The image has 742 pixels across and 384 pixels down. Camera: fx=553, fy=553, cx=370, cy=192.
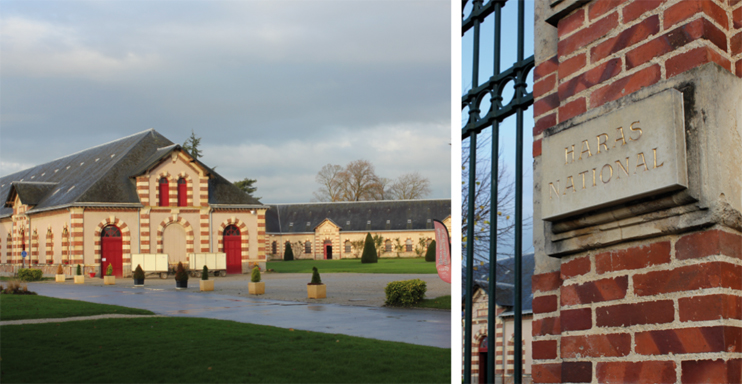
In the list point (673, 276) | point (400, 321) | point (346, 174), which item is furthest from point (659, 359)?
point (346, 174)

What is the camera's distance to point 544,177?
6.45ft

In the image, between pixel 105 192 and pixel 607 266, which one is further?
pixel 105 192

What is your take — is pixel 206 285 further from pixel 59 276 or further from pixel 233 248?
pixel 233 248

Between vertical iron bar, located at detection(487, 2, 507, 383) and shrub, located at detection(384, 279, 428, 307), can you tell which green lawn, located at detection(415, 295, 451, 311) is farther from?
vertical iron bar, located at detection(487, 2, 507, 383)

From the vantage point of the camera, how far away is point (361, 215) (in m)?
52.2

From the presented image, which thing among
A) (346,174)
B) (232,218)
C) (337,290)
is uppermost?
(346,174)

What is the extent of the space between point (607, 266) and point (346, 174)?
35156mm

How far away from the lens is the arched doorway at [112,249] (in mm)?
25875

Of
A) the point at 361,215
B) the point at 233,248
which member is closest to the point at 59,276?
the point at 233,248

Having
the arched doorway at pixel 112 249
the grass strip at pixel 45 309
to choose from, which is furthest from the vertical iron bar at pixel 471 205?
the arched doorway at pixel 112 249

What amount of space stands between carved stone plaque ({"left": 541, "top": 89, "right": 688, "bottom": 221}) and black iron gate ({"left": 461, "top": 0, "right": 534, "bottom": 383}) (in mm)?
502

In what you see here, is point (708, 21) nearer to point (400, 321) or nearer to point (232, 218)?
point (400, 321)

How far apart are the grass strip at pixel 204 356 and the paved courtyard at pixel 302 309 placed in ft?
3.94

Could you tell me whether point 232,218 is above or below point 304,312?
above
